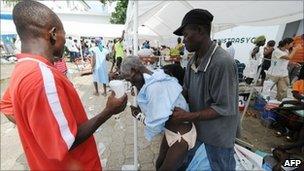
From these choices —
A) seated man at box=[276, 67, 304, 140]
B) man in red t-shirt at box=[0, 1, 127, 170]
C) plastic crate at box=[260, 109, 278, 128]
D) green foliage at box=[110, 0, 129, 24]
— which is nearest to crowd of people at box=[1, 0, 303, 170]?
man in red t-shirt at box=[0, 1, 127, 170]

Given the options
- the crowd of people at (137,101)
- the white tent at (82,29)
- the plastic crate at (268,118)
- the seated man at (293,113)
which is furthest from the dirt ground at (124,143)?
the white tent at (82,29)

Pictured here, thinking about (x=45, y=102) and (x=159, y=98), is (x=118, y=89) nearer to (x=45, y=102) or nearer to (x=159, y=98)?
(x=159, y=98)

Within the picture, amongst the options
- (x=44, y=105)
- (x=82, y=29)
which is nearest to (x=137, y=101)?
(x=44, y=105)

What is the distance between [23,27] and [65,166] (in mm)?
843

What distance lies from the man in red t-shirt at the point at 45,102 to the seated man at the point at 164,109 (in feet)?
1.20

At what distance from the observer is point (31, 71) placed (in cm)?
115

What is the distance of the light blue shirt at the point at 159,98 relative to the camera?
1.80 m

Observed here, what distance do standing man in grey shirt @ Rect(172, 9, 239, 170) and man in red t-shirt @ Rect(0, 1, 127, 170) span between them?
2.35 feet

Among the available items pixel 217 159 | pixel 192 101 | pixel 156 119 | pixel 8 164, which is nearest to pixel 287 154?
pixel 217 159

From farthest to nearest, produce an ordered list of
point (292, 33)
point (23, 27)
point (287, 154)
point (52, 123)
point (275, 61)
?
point (292, 33) < point (275, 61) < point (287, 154) < point (23, 27) < point (52, 123)

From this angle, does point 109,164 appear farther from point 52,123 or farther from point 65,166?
point 52,123

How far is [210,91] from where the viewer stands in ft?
6.07

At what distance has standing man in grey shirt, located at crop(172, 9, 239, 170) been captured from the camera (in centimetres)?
177

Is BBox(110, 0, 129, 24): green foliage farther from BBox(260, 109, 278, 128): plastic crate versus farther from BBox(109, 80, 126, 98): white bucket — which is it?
Result: BBox(109, 80, 126, 98): white bucket
